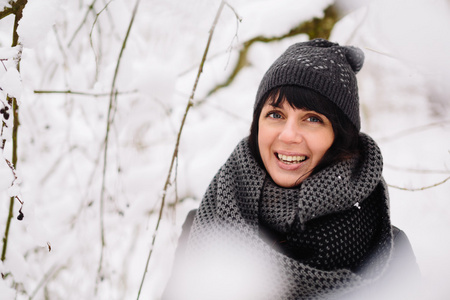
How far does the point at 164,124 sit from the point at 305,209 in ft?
4.94

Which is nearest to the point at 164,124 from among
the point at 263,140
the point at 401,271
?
the point at 263,140

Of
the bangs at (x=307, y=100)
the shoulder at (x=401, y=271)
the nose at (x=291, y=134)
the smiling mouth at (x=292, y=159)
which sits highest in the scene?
the bangs at (x=307, y=100)

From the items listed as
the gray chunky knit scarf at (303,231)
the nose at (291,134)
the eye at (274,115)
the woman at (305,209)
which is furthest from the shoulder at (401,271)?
the eye at (274,115)

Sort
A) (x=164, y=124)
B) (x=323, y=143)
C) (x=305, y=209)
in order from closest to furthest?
1. (x=305, y=209)
2. (x=323, y=143)
3. (x=164, y=124)

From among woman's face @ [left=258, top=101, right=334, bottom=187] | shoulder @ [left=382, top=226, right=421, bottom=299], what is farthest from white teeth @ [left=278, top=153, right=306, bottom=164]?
shoulder @ [left=382, top=226, right=421, bottom=299]

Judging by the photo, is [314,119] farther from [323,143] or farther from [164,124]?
[164,124]

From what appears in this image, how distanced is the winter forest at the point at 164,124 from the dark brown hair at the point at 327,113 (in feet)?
1.36

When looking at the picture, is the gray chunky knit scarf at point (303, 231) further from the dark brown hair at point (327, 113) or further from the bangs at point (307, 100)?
the bangs at point (307, 100)

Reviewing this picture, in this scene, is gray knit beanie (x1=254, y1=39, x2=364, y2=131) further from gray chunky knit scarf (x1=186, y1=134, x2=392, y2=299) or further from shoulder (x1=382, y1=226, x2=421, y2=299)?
shoulder (x1=382, y1=226, x2=421, y2=299)

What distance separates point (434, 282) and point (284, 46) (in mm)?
1834

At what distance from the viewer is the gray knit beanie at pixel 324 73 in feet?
4.04

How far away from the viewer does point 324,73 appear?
1233 millimetres

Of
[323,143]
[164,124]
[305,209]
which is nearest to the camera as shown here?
[305,209]

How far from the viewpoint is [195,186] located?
209 centimetres
